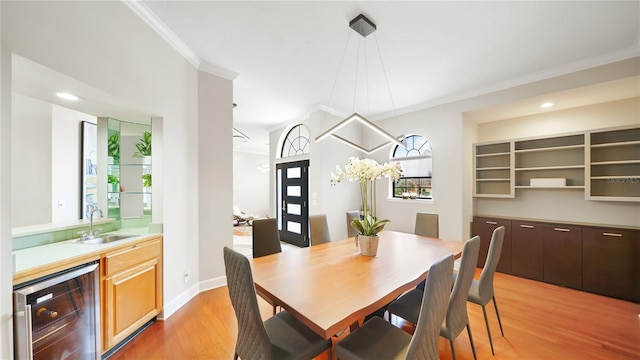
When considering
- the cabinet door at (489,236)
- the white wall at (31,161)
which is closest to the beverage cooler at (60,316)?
the white wall at (31,161)

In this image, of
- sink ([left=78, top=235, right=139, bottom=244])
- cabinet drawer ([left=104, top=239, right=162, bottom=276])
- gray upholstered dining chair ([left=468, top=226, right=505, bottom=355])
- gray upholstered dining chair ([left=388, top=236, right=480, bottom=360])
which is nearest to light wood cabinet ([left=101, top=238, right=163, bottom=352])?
cabinet drawer ([left=104, top=239, right=162, bottom=276])

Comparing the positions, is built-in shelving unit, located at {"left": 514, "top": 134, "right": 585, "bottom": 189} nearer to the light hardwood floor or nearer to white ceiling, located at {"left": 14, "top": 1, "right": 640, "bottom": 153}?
white ceiling, located at {"left": 14, "top": 1, "right": 640, "bottom": 153}

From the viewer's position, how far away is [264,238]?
241cm

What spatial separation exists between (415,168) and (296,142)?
275 cm

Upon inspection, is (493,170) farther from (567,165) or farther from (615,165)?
(615,165)

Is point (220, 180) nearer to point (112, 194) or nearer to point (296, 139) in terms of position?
point (112, 194)

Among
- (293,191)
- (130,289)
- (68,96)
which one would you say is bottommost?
(130,289)

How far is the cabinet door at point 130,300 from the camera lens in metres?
1.84

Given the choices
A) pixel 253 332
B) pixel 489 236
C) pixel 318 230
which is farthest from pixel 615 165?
pixel 253 332

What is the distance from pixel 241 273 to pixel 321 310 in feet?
1.48

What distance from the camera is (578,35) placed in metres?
2.35

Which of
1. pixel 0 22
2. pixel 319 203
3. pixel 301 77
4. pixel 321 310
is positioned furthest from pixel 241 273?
pixel 319 203

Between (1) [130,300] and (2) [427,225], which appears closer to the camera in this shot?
(1) [130,300]

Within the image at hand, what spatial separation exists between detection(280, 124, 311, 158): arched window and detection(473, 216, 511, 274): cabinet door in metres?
3.58
